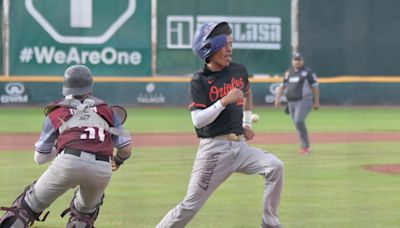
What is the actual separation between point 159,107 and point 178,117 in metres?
3.89

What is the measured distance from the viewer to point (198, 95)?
649cm

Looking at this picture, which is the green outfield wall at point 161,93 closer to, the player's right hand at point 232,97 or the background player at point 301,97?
the background player at point 301,97

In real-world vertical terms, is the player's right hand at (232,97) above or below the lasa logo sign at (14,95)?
above

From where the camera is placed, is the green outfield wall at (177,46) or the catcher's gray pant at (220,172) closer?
the catcher's gray pant at (220,172)

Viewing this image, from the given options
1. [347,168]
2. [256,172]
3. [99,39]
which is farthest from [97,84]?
[256,172]

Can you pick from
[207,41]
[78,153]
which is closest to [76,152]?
[78,153]

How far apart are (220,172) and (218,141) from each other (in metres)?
0.24

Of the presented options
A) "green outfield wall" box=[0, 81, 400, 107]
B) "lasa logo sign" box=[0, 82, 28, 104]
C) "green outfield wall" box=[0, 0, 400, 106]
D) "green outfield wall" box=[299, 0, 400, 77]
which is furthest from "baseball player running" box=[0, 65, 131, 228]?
"green outfield wall" box=[299, 0, 400, 77]

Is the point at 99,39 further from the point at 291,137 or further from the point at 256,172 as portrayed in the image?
the point at 256,172

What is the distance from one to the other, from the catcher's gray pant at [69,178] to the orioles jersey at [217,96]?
93cm

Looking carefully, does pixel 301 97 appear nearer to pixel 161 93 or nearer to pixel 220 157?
pixel 220 157

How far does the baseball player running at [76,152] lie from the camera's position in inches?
230

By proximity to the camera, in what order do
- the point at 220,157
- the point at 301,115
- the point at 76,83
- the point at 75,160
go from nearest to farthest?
the point at 75,160 → the point at 76,83 → the point at 220,157 → the point at 301,115

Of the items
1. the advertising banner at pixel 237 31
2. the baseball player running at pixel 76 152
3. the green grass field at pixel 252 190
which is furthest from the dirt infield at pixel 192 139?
the advertising banner at pixel 237 31
